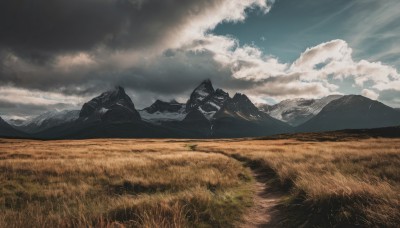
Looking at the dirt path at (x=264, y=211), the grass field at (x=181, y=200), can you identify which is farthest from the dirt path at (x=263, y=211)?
the grass field at (x=181, y=200)

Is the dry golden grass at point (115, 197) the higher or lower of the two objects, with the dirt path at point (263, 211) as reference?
higher

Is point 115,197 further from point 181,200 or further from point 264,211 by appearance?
point 264,211

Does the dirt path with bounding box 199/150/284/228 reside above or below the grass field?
below

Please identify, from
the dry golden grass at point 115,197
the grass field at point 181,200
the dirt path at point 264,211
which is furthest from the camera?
the dirt path at point 264,211

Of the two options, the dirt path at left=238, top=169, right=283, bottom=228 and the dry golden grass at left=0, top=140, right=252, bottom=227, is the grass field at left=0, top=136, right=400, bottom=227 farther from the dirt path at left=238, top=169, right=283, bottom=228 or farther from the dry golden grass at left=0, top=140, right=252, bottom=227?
the dirt path at left=238, top=169, right=283, bottom=228

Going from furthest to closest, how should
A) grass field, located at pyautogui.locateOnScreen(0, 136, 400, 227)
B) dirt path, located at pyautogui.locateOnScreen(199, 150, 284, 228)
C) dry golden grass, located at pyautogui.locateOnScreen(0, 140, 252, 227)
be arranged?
1. dirt path, located at pyautogui.locateOnScreen(199, 150, 284, 228)
2. dry golden grass, located at pyautogui.locateOnScreen(0, 140, 252, 227)
3. grass field, located at pyautogui.locateOnScreen(0, 136, 400, 227)

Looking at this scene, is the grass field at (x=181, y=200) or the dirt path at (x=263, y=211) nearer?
the grass field at (x=181, y=200)

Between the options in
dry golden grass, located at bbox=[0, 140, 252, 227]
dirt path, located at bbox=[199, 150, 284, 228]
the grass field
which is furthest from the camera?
dirt path, located at bbox=[199, 150, 284, 228]

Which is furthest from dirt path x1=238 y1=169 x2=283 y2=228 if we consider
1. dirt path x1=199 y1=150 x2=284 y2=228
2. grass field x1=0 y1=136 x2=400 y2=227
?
grass field x1=0 y1=136 x2=400 y2=227

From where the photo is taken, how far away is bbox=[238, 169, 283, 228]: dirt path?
9.82 meters

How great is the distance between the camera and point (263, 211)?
453 inches

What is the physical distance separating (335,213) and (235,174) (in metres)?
11.4

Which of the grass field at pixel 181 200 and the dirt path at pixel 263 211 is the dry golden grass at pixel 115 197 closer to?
the grass field at pixel 181 200

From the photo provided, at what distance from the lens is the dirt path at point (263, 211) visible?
9.82m
